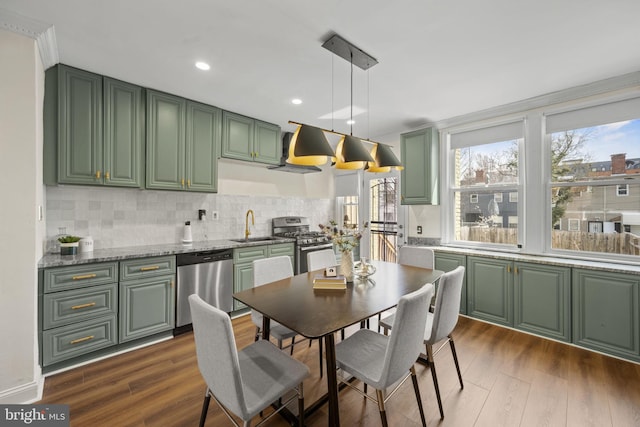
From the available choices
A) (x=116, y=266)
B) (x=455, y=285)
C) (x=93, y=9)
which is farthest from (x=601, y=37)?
(x=116, y=266)

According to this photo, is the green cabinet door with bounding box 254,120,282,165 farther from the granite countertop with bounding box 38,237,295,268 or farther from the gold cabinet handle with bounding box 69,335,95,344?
the gold cabinet handle with bounding box 69,335,95,344

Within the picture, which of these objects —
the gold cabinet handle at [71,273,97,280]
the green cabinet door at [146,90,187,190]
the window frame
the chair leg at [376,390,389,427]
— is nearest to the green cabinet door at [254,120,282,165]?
the green cabinet door at [146,90,187,190]

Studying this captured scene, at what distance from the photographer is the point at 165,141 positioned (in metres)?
3.07

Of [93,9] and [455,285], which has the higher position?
[93,9]

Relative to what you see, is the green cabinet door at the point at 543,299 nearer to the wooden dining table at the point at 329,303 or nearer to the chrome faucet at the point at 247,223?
the wooden dining table at the point at 329,303

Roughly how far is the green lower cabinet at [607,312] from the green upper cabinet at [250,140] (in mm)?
3766

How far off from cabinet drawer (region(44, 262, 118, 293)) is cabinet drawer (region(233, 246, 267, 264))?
1.19m

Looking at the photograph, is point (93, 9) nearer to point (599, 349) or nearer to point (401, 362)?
point (401, 362)

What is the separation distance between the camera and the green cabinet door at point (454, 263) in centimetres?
342

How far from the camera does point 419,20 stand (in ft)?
6.15

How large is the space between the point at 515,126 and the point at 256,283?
138 inches

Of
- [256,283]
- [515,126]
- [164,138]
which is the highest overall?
[515,126]

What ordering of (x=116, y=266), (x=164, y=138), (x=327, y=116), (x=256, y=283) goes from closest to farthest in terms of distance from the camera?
(x=256, y=283), (x=116, y=266), (x=164, y=138), (x=327, y=116)

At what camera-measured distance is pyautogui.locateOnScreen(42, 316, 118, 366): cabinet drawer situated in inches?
86.6
